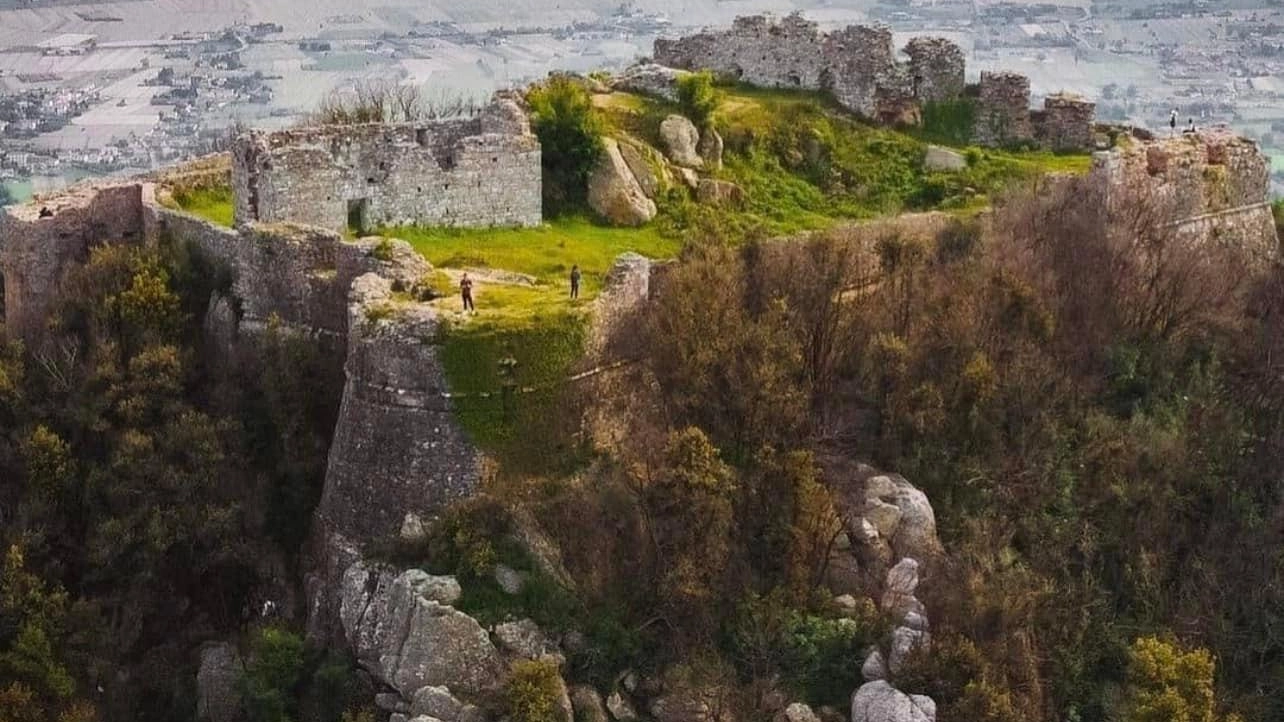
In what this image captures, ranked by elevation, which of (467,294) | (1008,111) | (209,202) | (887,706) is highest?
(1008,111)

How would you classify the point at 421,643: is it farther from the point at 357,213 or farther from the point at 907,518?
the point at 357,213

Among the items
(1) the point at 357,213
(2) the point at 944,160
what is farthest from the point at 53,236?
(2) the point at 944,160

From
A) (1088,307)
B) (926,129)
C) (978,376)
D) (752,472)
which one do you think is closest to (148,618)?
(752,472)

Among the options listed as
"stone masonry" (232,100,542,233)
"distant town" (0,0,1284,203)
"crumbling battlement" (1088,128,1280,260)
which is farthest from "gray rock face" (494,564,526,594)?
"distant town" (0,0,1284,203)

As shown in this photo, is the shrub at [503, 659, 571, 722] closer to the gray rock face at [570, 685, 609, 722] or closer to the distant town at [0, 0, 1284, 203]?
the gray rock face at [570, 685, 609, 722]

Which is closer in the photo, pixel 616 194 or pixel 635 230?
pixel 635 230

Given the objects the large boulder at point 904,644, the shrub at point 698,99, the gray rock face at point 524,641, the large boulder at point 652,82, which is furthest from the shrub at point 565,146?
the large boulder at point 904,644

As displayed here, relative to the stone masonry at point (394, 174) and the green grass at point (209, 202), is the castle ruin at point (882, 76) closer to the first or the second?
the stone masonry at point (394, 174)
